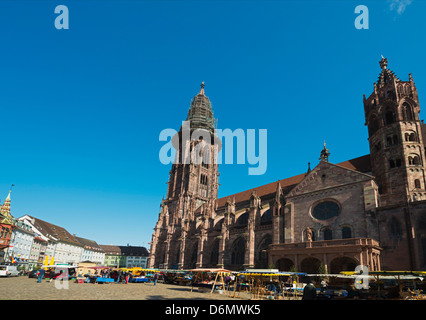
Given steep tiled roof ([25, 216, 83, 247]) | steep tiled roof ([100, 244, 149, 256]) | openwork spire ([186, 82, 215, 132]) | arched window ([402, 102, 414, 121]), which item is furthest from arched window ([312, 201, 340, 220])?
steep tiled roof ([100, 244, 149, 256])

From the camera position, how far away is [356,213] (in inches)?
1165

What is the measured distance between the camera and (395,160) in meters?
31.3

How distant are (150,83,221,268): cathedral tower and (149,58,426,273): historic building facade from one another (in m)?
10.8

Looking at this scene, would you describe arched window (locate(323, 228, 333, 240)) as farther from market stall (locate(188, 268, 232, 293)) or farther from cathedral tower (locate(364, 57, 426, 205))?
market stall (locate(188, 268, 232, 293))

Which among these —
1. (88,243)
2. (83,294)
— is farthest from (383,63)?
(88,243)

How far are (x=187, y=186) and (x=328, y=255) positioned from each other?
139 feet

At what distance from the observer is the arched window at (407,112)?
107 ft

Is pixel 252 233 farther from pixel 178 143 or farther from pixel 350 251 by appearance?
pixel 178 143

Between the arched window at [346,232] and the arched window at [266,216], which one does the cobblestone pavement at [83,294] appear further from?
the arched window at [266,216]

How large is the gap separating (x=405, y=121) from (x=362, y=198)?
35.9ft

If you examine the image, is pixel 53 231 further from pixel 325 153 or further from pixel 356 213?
pixel 356 213
